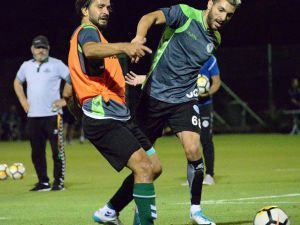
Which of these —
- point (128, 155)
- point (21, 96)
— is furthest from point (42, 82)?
point (128, 155)

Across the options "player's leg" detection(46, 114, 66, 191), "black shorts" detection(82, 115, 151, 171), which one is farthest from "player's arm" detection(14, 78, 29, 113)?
"black shorts" detection(82, 115, 151, 171)

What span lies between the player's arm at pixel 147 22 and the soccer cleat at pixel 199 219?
201cm

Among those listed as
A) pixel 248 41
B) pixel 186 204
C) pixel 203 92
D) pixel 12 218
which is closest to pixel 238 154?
pixel 203 92

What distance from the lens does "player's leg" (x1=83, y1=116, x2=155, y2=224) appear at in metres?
8.03

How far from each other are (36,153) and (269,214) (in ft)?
21.0

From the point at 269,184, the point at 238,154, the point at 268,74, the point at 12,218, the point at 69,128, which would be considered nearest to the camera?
the point at 12,218

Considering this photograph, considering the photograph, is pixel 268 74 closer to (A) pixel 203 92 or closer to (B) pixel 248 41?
(B) pixel 248 41

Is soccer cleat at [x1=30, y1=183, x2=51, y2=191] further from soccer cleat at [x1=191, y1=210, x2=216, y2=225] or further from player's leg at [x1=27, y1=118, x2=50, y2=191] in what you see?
soccer cleat at [x1=191, y1=210, x2=216, y2=225]

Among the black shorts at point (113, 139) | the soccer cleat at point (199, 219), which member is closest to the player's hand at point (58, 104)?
the soccer cleat at point (199, 219)

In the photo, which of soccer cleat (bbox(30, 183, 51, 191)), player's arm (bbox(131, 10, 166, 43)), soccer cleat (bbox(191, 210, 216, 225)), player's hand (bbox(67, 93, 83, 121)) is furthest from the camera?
soccer cleat (bbox(30, 183, 51, 191))

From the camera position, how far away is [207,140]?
568 inches

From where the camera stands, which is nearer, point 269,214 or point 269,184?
point 269,214

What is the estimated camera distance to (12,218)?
10453mm

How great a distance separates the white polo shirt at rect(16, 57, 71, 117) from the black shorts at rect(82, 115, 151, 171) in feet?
19.8
